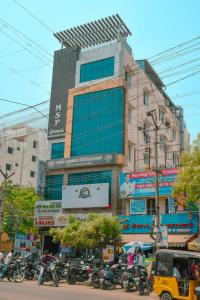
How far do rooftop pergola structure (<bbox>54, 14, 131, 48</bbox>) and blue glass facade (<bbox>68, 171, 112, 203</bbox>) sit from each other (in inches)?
554

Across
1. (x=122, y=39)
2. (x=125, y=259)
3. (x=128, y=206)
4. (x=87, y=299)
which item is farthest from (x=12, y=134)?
(x=87, y=299)

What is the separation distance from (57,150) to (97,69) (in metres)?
8.91

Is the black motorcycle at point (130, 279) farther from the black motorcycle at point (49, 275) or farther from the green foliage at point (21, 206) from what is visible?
the green foliage at point (21, 206)

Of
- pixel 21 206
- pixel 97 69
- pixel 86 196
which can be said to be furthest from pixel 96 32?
pixel 21 206

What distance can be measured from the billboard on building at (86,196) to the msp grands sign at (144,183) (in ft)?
5.69

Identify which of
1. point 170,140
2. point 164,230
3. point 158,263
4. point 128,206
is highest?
point 170,140

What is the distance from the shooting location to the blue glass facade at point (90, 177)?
33219 millimetres

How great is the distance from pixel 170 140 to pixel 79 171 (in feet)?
49.4

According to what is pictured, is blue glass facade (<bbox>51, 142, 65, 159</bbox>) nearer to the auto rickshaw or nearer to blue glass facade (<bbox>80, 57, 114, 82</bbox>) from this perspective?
blue glass facade (<bbox>80, 57, 114, 82</bbox>)

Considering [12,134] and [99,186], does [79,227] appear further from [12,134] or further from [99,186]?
[12,134]

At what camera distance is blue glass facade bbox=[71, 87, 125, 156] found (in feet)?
114

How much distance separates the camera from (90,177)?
3416cm

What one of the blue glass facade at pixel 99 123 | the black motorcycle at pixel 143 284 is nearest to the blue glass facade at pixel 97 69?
the blue glass facade at pixel 99 123

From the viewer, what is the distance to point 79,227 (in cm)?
2545
